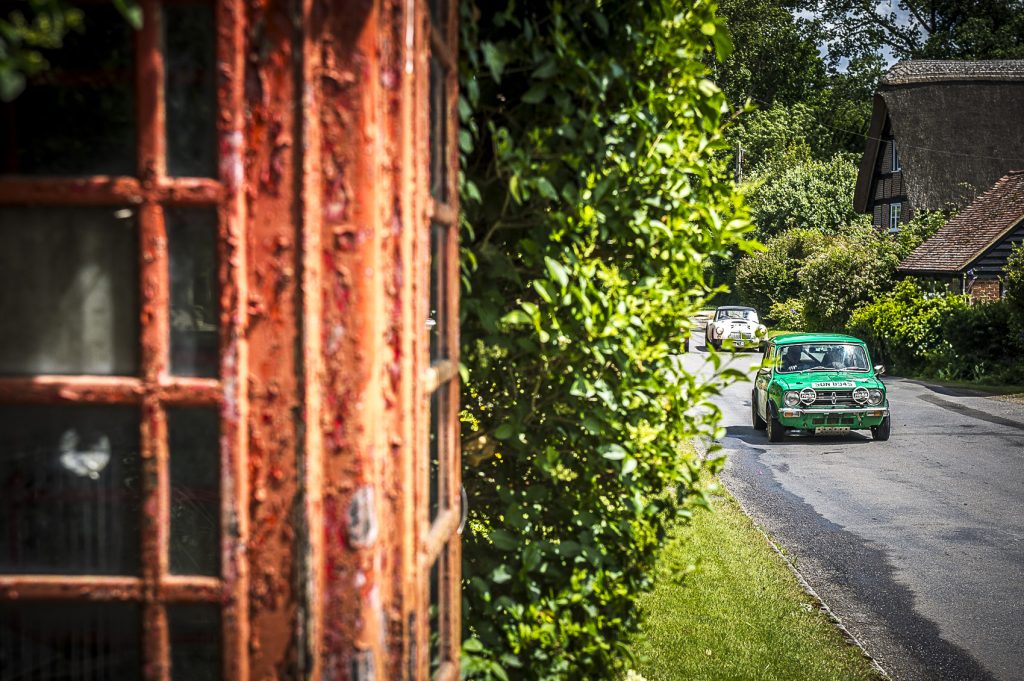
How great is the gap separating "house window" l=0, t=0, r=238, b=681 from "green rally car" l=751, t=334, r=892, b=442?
13639 mm

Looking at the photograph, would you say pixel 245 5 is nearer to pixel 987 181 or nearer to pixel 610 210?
pixel 610 210

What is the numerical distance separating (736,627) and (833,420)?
935 centimetres

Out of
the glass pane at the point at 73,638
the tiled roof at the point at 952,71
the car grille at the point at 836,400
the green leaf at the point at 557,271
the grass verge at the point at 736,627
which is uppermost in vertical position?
the tiled roof at the point at 952,71

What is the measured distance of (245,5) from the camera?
2043 millimetres

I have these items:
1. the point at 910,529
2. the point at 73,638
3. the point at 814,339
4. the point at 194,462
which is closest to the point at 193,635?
the point at 73,638

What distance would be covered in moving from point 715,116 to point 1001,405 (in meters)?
18.2

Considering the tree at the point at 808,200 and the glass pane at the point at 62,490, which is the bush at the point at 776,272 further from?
the glass pane at the point at 62,490

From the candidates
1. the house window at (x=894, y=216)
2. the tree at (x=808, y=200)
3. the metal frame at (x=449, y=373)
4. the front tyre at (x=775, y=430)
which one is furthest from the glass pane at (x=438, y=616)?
the tree at (x=808, y=200)

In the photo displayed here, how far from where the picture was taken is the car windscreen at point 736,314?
1531 inches

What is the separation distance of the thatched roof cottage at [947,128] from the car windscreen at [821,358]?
2959 cm

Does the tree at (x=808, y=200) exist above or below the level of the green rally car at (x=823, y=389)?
above

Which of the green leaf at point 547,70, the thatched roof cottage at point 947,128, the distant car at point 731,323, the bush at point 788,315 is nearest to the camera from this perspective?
the green leaf at point 547,70

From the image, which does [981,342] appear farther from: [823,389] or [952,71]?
[952,71]

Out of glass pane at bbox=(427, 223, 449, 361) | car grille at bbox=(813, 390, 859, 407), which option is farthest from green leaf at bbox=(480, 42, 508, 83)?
car grille at bbox=(813, 390, 859, 407)
